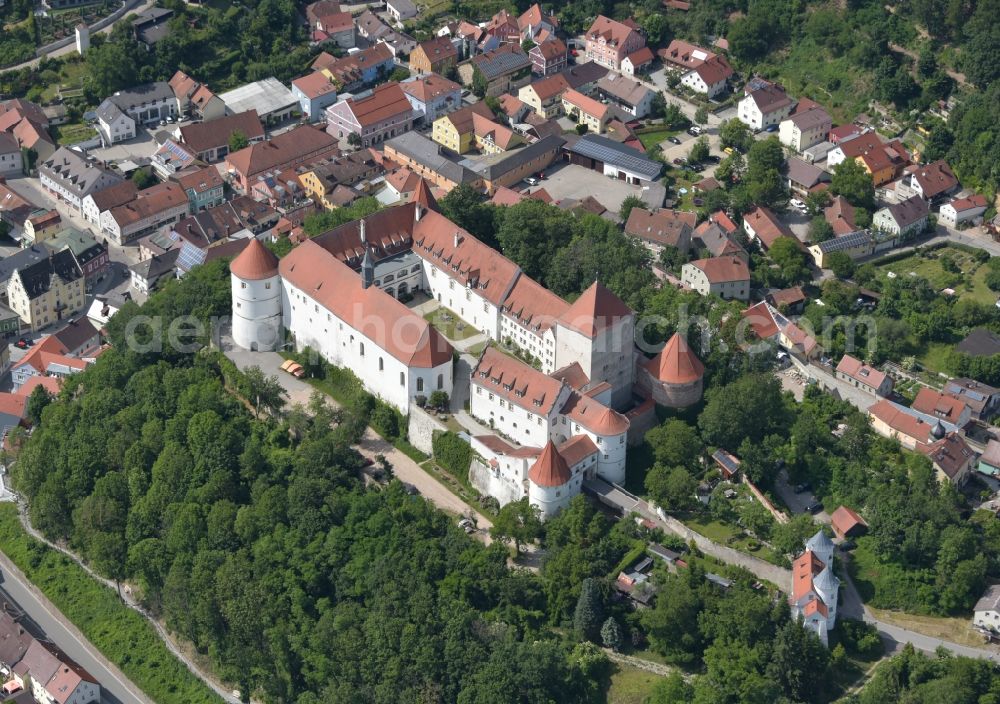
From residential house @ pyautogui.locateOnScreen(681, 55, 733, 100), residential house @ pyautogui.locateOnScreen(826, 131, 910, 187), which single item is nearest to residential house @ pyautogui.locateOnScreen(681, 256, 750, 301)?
residential house @ pyautogui.locateOnScreen(826, 131, 910, 187)

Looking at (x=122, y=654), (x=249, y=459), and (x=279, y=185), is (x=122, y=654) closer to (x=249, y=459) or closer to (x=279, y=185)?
(x=249, y=459)

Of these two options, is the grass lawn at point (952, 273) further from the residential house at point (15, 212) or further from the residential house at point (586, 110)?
the residential house at point (15, 212)

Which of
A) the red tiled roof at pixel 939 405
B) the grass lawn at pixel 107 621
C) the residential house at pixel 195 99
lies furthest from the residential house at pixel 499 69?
the grass lawn at pixel 107 621

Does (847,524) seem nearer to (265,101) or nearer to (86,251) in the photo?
(86,251)

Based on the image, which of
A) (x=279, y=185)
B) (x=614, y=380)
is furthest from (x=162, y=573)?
(x=279, y=185)

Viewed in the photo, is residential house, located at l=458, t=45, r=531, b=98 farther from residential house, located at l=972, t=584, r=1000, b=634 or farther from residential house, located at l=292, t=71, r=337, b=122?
residential house, located at l=972, t=584, r=1000, b=634
